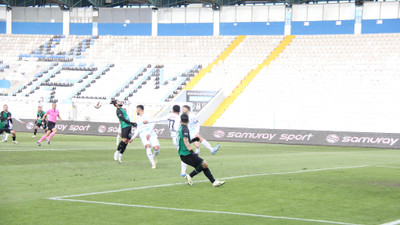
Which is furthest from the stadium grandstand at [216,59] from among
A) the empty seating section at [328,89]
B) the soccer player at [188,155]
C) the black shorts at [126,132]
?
the soccer player at [188,155]

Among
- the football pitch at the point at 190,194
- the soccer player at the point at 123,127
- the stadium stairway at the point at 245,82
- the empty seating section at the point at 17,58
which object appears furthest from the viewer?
the empty seating section at the point at 17,58

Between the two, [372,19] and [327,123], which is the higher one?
[372,19]

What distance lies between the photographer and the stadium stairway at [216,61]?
5643 centimetres

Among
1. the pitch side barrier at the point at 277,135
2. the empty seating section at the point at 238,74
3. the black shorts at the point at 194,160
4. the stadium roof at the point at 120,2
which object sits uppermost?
the stadium roof at the point at 120,2

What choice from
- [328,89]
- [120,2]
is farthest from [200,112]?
[120,2]

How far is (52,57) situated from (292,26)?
25.8 m

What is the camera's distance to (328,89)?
5091 centimetres

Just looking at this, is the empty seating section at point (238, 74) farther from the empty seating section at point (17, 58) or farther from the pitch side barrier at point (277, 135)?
the pitch side barrier at point (277, 135)

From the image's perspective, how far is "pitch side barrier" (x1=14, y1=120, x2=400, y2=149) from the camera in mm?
36781

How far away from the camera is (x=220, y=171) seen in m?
18.0

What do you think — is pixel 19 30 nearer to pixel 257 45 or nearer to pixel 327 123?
pixel 257 45

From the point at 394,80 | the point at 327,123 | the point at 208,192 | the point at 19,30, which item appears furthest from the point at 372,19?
the point at 208,192

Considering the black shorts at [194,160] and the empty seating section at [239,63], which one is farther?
the empty seating section at [239,63]

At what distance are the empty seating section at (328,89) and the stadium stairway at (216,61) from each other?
215 inches
